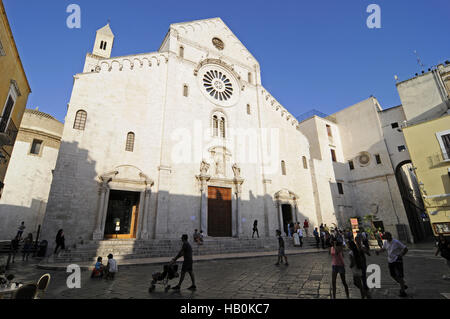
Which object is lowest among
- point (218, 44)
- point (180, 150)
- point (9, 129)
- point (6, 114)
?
point (9, 129)

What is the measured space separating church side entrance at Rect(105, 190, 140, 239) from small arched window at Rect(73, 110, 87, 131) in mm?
4413

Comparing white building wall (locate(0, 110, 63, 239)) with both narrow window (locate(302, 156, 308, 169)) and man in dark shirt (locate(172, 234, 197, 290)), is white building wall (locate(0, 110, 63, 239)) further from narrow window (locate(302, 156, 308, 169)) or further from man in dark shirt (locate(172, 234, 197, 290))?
narrow window (locate(302, 156, 308, 169))

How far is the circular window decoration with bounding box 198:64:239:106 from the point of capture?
797 inches

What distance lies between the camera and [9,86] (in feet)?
32.5

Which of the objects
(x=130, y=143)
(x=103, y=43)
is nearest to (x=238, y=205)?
(x=130, y=143)

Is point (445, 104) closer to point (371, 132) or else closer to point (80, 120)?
point (371, 132)

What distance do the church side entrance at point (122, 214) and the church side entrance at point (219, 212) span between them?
5.12m

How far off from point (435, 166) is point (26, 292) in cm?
2280

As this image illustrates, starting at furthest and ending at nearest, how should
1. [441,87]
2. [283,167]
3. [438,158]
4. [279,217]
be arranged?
[283,167] < [441,87] < [279,217] < [438,158]

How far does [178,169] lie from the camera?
1622cm

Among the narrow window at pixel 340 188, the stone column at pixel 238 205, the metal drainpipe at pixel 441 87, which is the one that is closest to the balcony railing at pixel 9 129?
the stone column at pixel 238 205

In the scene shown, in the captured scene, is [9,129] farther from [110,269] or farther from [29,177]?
[29,177]

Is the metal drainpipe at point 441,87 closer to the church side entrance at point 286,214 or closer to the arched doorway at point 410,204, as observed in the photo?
the arched doorway at point 410,204

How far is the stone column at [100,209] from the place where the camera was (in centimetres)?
1262
